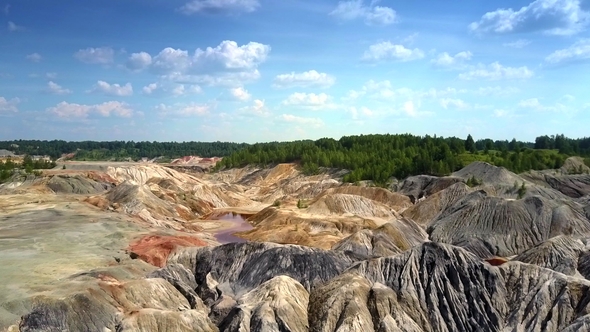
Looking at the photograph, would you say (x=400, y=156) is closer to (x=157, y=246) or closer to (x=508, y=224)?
(x=508, y=224)

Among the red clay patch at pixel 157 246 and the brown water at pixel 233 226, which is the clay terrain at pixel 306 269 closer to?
the red clay patch at pixel 157 246

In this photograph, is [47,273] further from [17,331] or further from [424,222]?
[424,222]

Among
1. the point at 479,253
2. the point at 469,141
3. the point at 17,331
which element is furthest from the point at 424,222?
the point at 469,141

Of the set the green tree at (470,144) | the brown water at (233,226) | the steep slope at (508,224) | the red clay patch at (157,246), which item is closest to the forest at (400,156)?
the green tree at (470,144)

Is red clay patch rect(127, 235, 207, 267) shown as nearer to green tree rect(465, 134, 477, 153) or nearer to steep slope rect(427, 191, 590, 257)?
steep slope rect(427, 191, 590, 257)

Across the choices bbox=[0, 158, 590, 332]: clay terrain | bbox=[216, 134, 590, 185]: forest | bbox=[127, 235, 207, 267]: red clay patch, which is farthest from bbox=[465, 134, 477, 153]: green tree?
bbox=[127, 235, 207, 267]: red clay patch
